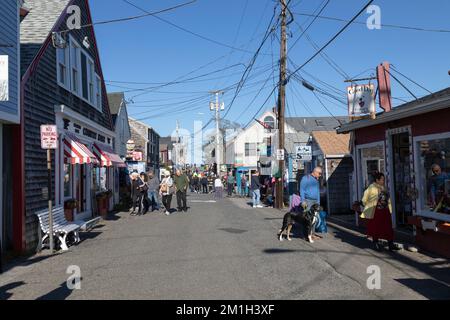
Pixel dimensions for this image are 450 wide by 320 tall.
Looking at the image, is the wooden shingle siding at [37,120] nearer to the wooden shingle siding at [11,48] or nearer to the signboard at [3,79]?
the wooden shingle siding at [11,48]

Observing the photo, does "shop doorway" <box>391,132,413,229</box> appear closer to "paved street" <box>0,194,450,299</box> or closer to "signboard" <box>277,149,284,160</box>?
"paved street" <box>0,194,450,299</box>

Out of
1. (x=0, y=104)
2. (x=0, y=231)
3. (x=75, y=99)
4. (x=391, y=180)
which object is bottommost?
(x=0, y=231)

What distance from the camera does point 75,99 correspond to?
575 inches

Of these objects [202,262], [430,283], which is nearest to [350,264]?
[430,283]

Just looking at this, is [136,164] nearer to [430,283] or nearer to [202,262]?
[202,262]

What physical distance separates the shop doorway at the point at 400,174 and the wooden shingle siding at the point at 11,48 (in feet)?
29.6

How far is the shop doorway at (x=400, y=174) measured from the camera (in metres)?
11.7

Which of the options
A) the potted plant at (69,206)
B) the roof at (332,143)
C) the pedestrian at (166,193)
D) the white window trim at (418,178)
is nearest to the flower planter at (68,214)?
the potted plant at (69,206)

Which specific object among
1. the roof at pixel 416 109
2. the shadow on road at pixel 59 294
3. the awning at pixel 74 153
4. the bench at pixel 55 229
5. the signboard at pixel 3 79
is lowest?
the shadow on road at pixel 59 294

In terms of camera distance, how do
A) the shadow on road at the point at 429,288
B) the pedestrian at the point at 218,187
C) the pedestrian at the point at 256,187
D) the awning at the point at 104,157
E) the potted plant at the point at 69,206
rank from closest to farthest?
the shadow on road at the point at 429,288 → the potted plant at the point at 69,206 → the awning at the point at 104,157 → the pedestrian at the point at 256,187 → the pedestrian at the point at 218,187

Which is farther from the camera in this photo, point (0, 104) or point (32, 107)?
point (32, 107)

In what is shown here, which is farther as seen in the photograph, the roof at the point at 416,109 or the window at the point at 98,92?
the window at the point at 98,92

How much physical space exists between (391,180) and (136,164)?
21.5 metres

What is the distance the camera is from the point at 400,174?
38.7 ft
